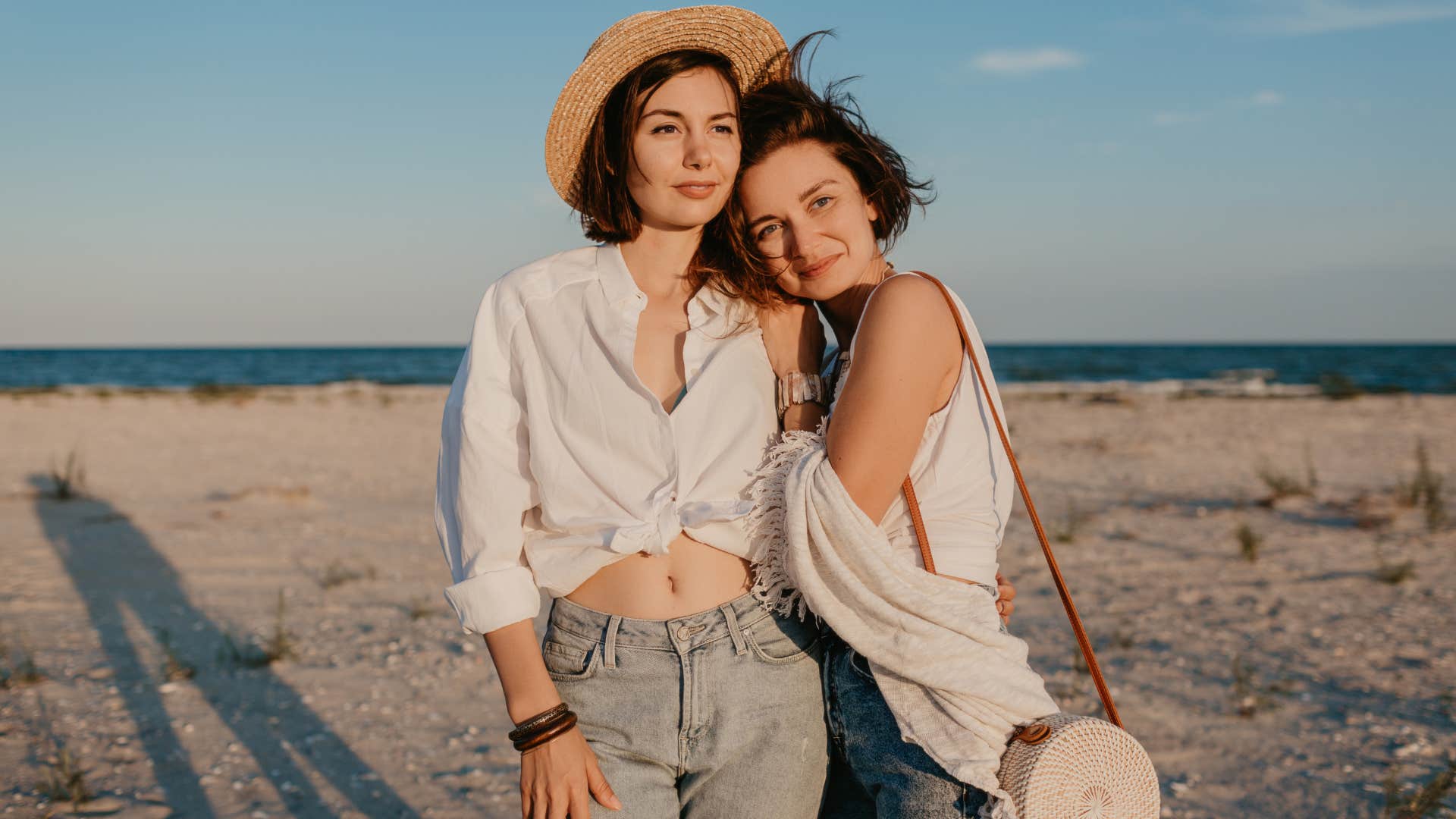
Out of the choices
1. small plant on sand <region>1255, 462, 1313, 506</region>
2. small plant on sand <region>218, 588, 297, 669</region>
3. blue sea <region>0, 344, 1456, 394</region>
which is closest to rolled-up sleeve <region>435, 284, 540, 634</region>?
small plant on sand <region>218, 588, 297, 669</region>

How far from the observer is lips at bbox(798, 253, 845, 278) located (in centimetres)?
214

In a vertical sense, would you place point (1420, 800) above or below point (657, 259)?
below

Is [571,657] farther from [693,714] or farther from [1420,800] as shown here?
[1420,800]

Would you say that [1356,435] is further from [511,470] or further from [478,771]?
[511,470]

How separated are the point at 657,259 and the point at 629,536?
68 centimetres

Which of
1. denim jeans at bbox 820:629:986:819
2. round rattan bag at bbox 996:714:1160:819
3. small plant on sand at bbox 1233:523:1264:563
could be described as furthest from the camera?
small plant on sand at bbox 1233:523:1264:563

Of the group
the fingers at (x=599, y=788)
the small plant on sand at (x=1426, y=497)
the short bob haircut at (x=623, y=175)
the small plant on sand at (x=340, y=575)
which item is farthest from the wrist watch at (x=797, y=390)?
the small plant on sand at (x=1426, y=497)

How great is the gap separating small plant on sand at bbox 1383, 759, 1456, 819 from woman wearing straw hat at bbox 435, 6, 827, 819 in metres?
2.60

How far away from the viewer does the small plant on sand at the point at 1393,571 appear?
19.9ft

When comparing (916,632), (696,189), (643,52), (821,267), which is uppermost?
(643,52)

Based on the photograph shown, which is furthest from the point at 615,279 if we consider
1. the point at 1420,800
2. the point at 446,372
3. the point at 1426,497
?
the point at 446,372

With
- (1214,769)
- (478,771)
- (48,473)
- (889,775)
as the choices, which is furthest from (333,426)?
(889,775)

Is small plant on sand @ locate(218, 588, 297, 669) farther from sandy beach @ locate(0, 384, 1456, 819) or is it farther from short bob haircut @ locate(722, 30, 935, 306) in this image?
short bob haircut @ locate(722, 30, 935, 306)

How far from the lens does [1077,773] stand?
159cm
